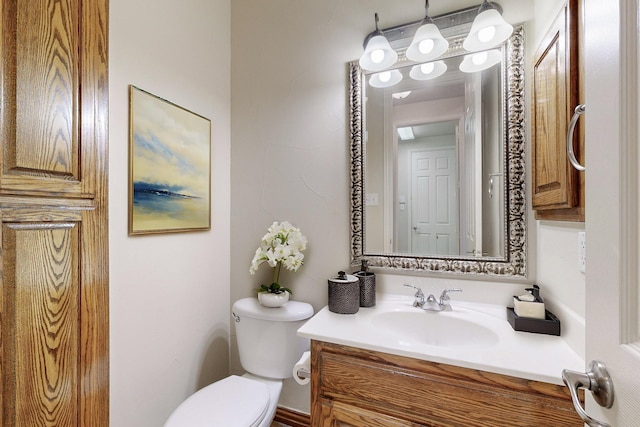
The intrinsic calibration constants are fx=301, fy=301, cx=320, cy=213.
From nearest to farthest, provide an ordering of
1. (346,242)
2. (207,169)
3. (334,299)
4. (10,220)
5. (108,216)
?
(10,220)
(108,216)
(334,299)
(346,242)
(207,169)

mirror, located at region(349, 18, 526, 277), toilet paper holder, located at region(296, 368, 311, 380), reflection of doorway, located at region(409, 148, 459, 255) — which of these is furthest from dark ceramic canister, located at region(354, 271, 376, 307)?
toilet paper holder, located at region(296, 368, 311, 380)

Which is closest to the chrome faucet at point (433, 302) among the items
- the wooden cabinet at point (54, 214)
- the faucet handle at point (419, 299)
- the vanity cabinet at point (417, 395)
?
the faucet handle at point (419, 299)

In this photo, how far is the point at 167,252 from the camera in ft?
4.65

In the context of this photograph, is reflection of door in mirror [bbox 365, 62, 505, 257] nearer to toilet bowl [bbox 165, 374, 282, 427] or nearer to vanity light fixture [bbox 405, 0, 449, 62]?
vanity light fixture [bbox 405, 0, 449, 62]

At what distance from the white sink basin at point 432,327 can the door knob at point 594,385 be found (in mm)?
690

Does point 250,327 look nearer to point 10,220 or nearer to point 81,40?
point 10,220

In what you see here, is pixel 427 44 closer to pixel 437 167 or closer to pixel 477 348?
pixel 437 167

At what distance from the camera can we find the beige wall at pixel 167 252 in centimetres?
120

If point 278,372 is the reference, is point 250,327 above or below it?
above

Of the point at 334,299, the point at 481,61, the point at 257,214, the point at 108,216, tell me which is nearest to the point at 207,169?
the point at 257,214

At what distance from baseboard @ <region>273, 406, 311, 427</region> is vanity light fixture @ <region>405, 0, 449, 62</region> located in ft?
6.21

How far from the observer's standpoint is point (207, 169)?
1640 mm

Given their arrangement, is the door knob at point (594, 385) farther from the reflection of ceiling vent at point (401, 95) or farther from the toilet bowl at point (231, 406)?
the reflection of ceiling vent at point (401, 95)

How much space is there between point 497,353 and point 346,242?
Result: 80 centimetres
